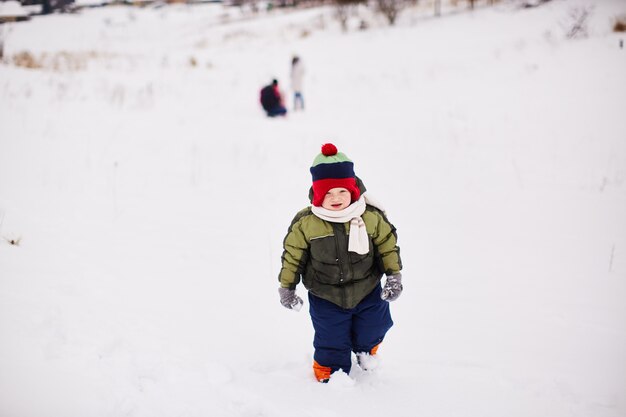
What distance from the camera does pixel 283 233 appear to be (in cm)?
450

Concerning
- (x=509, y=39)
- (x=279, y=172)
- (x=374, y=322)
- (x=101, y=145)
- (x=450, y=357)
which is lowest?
(x=450, y=357)

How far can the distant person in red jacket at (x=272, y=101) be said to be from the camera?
30.4 feet

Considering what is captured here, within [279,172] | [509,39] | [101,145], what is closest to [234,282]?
[279,172]

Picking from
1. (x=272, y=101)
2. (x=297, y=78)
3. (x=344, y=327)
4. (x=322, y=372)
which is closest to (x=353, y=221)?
(x=344, y=327)

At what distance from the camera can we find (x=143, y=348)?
239cm

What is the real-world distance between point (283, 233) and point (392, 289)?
2460 mm

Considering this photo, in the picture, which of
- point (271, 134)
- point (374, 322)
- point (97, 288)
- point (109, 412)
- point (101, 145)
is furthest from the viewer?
point (271, 134)

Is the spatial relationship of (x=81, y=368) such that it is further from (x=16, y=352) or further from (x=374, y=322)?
(x=374, y=322)

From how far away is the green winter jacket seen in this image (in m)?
2.13

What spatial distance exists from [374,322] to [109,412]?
149cm

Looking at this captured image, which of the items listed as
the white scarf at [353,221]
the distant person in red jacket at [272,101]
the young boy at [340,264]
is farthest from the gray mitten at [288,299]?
the distant person in red jacket at [272,101]

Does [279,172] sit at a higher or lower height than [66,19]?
lower

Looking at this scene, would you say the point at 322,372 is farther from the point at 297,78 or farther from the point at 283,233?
the point at 297,78

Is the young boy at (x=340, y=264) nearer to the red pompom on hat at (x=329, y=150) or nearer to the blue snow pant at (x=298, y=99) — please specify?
the red pompom on hat at (x=329, y=150)
